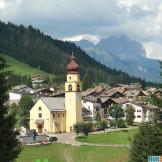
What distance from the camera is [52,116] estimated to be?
392 feet

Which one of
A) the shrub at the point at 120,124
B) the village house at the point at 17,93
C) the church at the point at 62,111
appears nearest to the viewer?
the shrub at the point at 120,124

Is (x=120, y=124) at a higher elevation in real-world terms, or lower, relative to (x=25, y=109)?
lower

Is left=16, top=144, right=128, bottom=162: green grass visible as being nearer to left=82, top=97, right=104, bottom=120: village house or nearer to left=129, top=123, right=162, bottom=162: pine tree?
left=129, top=123, right=162, bottom=162: pine tree

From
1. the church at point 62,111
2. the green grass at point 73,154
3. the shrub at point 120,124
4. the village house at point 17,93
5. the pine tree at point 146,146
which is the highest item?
the village house at point 17,93

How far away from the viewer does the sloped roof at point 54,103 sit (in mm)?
120125

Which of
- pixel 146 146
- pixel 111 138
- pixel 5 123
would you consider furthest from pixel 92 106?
pixel 5 123

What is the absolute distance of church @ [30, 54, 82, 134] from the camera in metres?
119

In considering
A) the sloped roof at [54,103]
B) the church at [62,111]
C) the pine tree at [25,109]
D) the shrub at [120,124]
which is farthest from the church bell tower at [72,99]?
the pine tree at [25,109]

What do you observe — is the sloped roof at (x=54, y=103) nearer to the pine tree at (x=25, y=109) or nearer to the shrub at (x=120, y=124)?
the pine tree at (x=25, y=109)

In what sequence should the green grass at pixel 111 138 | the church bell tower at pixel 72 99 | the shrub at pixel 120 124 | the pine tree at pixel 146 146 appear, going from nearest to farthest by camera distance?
the pine tree at pixel 146 146
the green grass at pixel 111 138
the shrub at pixel 120 124
the church bell tower at pixel 72 99

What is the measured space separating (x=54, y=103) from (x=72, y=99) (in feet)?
15.3

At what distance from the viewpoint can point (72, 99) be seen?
393 ft

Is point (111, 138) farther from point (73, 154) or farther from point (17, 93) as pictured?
point (17, 93)

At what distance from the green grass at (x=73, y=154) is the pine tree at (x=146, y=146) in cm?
2331
